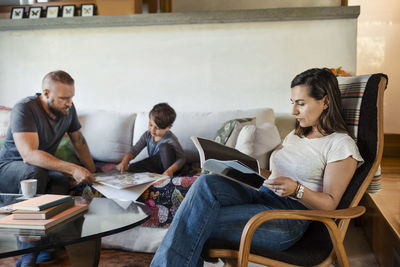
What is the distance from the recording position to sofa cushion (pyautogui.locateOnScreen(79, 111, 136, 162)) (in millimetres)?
2676

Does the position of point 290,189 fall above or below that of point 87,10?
below

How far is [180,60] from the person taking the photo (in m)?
3.01

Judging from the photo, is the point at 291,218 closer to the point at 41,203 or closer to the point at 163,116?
the point at 41,203

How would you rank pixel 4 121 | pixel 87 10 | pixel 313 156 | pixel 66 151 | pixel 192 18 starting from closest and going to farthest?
pixel 313 156
pixel 66 151
pixel 4 121
pixel 192 18
pixel 87 10

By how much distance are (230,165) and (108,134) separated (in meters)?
1.65

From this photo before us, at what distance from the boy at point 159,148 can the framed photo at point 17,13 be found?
172 cm

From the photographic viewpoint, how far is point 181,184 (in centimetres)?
210

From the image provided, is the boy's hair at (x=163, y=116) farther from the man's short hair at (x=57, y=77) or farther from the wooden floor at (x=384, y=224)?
the wooden floor at (x=384, y=224)

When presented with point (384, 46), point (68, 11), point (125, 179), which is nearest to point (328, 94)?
point (125, 179)

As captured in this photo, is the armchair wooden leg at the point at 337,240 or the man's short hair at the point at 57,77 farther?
the man's short hair at the point at 57,77

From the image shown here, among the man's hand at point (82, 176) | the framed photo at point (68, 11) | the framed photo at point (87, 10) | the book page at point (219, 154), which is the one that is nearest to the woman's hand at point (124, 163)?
the man's hand at point (82, 176)

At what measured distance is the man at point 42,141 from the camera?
210 centimetres

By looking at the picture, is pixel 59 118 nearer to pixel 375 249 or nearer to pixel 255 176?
pixel 255 176

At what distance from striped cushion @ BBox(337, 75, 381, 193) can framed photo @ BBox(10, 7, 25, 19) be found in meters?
2.89
